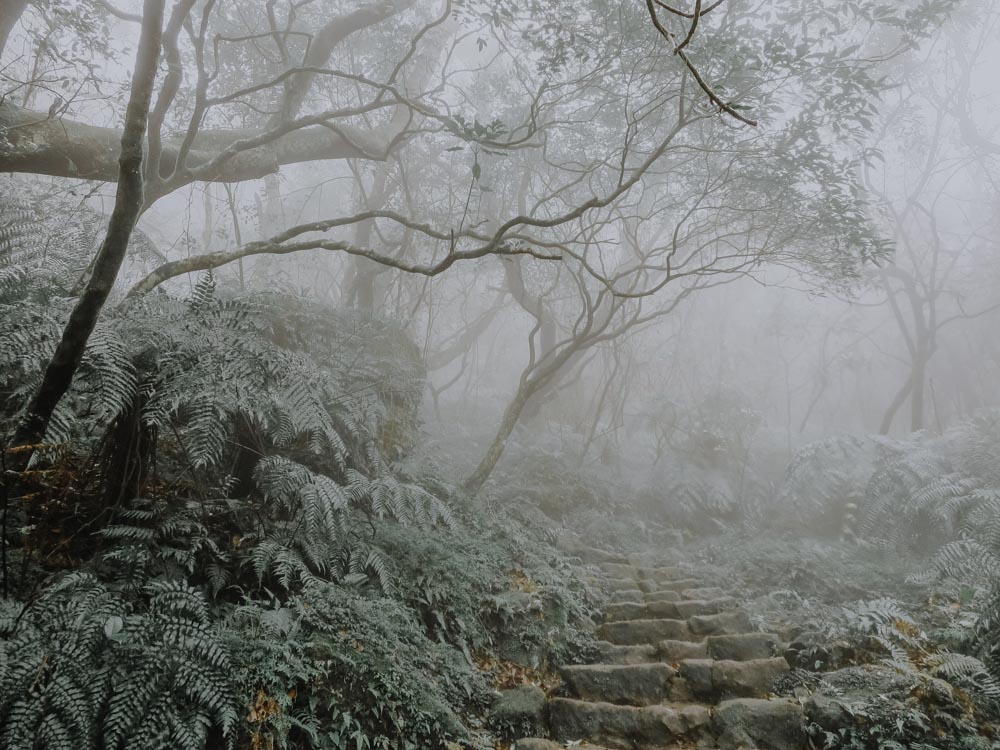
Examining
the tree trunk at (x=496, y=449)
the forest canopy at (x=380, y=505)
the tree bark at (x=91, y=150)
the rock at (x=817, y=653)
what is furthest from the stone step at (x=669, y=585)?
the tree bark at (x=91, y=150)

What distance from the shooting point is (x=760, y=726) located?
3488 mm

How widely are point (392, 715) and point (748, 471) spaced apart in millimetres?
9908

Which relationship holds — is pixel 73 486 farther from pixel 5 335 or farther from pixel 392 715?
pixel 392 715

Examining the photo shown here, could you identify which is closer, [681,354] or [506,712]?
[506,712]

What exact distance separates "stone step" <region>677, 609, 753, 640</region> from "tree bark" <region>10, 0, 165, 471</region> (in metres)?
4.86

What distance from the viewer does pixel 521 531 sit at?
21.0 ft

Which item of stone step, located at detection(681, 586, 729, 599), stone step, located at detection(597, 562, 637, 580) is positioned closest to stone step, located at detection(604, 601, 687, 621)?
stone step, located at detection(681, 586, 729, 599)

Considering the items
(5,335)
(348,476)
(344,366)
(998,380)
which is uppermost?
(998,380)

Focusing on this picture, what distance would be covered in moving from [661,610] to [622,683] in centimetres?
153

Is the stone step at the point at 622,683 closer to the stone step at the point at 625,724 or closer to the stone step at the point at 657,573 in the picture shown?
the stone step at the point at 625,724

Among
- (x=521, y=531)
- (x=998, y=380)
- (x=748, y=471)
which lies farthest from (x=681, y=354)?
(x=521, y=531)

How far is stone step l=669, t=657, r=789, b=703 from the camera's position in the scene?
392cm

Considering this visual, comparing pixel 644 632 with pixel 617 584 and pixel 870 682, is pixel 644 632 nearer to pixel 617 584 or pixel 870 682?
pixel 617 584

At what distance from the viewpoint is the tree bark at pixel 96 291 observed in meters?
2.66
